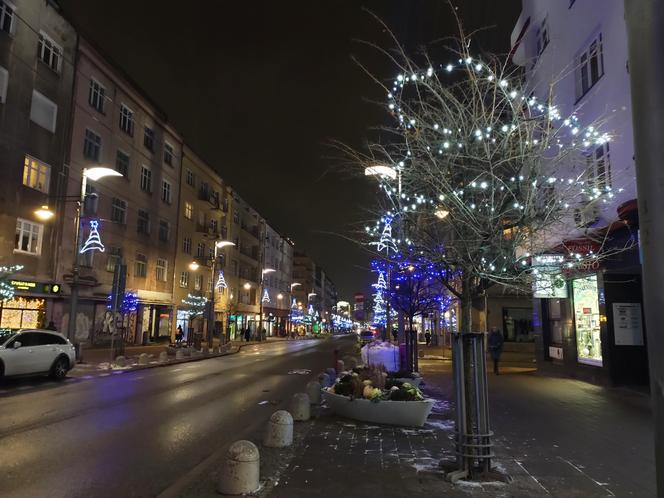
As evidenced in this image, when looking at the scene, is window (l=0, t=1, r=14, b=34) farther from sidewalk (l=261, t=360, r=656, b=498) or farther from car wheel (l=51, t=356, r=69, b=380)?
sidewalk (l=261, t=360, r=656, b=498)

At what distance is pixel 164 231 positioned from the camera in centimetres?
4372

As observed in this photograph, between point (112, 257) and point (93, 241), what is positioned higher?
point (112, 257)

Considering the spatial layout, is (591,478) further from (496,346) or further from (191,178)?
(191,178)

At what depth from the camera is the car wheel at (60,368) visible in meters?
17.7

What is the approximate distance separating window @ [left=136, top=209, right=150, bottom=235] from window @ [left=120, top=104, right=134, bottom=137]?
5.84 metres

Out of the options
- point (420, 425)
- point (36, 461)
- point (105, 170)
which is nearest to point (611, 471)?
point (420, 425)

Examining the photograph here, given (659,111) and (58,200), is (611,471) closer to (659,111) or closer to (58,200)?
(659,111)

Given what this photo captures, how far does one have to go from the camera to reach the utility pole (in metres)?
2.63

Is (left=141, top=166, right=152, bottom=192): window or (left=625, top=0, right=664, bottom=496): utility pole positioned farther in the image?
(left=141, top=166, right=152, bottom=192): window

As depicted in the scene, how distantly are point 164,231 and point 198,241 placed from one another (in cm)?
795

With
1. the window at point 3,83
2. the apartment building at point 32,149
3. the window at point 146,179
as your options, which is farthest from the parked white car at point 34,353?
the window at point 146,179

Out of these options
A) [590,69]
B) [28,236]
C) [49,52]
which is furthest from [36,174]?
[590,69]

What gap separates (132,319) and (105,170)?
1786 cm

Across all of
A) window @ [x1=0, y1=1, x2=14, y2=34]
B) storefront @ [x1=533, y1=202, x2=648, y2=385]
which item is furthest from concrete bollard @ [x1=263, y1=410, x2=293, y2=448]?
window @ [x1=0, y1=1, x2=14, y2=34]
